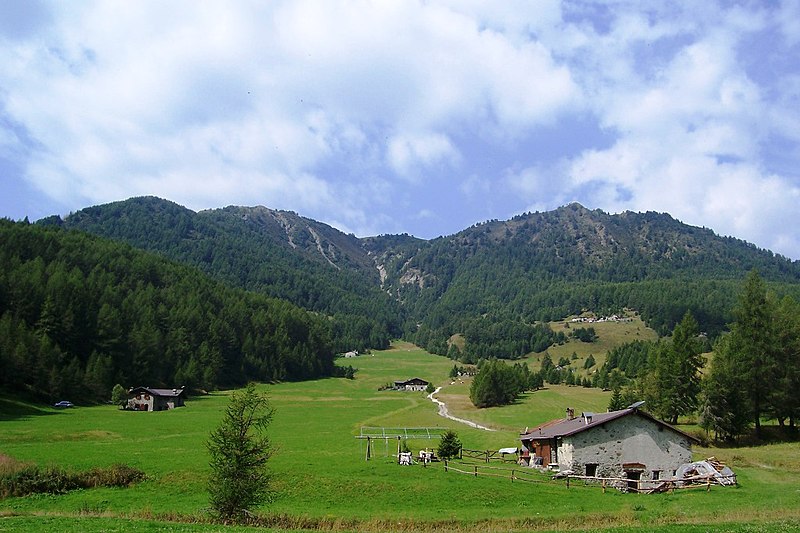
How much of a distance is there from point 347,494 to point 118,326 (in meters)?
103

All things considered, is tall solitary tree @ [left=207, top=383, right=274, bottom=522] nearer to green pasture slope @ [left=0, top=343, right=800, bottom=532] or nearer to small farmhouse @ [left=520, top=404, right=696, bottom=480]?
green pasture slope @ [left=0, top=343, right=800, bottom=532]

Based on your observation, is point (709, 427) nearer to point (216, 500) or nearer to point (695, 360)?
point (695, 360)

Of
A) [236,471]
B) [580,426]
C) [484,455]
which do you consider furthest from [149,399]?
[236,471]

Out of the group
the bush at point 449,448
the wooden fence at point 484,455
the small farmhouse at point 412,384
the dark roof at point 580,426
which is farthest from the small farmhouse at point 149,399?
the small farmhouse at point 412,384

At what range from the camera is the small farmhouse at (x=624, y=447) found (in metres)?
→ 47.5

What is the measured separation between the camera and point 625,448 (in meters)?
48.1

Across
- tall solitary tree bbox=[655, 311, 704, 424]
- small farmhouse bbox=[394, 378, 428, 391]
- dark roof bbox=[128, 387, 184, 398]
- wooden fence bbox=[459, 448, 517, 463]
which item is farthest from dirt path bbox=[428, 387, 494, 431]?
dark roof bbox=[128, 387, 184, 398]

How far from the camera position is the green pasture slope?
2859cm

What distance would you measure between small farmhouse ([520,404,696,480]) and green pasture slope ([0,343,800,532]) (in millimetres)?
4180

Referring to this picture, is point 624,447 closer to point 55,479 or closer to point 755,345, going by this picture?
point 755,345

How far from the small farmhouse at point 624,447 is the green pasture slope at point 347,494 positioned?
4180 millimetres

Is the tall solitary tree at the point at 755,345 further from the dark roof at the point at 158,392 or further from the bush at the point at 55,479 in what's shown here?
the dark roof at the point at 158,392

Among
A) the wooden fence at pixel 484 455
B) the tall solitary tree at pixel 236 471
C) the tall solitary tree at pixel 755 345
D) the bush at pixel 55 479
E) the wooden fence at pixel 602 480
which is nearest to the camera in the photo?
the tall solitary tree at pixel 236 471

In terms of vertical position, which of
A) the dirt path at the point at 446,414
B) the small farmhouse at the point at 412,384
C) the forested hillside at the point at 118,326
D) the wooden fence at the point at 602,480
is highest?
the forested hillside at the point at 118,326
